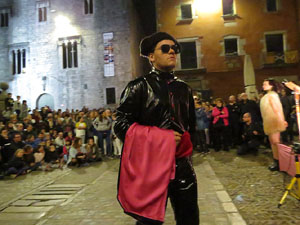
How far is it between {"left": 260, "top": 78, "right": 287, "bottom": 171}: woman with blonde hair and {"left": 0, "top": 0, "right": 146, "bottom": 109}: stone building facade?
1879cm

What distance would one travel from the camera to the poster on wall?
24734mm

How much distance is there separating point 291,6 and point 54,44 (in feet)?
69.0

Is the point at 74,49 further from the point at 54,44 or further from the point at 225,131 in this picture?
the point at 225,131

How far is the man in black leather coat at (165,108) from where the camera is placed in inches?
83.8

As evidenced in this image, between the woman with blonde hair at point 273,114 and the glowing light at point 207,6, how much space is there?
17.8 m

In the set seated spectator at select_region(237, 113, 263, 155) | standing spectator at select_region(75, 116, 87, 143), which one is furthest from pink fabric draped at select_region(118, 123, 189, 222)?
standing spectator at select_region(75, 116, 87, 143)

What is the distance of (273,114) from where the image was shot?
20.9 ft

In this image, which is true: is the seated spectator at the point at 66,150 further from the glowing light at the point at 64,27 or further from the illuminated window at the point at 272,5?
the illuminated window at the point at 272,5

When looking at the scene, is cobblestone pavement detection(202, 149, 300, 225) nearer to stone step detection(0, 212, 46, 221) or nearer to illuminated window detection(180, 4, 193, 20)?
stone step detection(0, 212, 46, 221)

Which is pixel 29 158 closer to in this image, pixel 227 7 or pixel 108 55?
pixel 108 55

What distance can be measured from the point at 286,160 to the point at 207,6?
19.2 metres

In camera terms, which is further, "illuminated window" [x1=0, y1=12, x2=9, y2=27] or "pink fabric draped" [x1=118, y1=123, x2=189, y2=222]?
"illuminated window" [x1=0, y1=12, x2=9, y2=27]

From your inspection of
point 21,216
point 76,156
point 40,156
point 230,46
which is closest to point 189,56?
point 230,46

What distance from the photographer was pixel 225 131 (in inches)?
388
